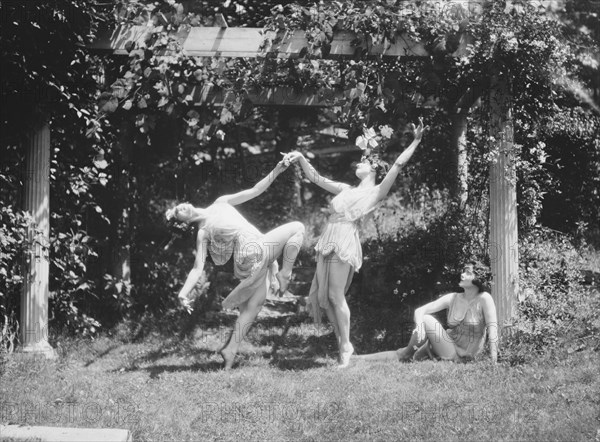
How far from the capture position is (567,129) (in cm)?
890

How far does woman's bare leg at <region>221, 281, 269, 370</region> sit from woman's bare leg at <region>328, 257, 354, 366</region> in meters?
0.60

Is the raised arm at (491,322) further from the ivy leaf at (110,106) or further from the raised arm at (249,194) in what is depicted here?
the ivy leaf at (110,106)

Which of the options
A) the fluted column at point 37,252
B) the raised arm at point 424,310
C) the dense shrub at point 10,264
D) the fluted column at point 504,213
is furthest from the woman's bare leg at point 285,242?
the dense shrub at point 10,264

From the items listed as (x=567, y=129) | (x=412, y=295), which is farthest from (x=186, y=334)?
(x=567, y=129)

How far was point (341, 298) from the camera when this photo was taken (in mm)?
7055

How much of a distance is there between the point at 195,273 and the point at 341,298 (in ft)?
4.36

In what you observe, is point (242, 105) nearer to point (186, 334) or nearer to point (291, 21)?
point (291, 21)

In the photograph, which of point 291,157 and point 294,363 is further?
point 294,363

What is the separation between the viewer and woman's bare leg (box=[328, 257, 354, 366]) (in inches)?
276

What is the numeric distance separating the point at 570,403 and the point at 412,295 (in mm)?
2980

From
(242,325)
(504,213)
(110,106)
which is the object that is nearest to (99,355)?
(242,325)

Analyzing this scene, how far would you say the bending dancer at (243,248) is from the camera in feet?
22.5

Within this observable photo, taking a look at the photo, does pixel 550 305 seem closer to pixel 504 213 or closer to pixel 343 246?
pixel 504 213

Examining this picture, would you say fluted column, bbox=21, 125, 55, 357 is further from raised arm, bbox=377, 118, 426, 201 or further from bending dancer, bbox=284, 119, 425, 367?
raised arm, bbox=377, 118, 426, 201
